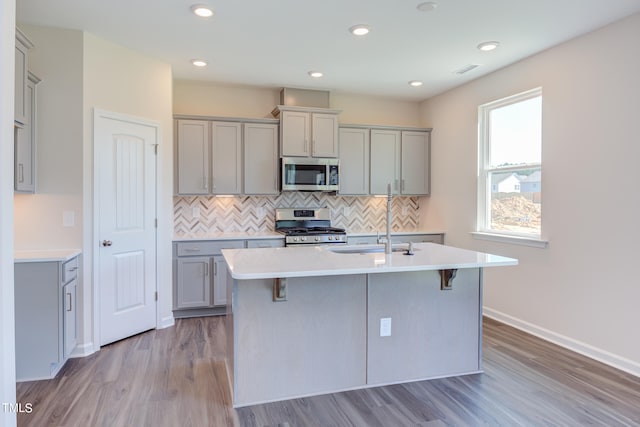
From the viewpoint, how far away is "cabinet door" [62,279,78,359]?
3.00m

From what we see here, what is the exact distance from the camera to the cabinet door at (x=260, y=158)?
4.77 meters

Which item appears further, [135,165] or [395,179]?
[395,179]

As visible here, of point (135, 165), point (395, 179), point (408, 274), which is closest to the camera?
point (408, 274)

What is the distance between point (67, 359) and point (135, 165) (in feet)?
5.70

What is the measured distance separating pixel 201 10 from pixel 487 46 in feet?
8.06

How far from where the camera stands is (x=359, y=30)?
10.8ft

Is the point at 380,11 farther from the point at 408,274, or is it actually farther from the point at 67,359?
the point at 67,359

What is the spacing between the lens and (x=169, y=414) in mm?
2379

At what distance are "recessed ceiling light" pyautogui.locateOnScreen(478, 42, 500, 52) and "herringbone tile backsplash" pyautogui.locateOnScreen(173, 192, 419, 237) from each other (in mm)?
2436

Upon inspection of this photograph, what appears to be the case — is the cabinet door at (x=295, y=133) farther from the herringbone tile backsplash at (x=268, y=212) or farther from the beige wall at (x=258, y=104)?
the herringbone tile backsplash at (x=268, y=212)

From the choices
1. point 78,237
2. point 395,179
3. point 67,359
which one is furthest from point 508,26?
point 67,359

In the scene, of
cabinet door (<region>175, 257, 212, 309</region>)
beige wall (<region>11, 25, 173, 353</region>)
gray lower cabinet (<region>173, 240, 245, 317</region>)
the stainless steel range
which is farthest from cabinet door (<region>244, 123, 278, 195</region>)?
beige wall (<region>11, 25, 173, 353</region>)

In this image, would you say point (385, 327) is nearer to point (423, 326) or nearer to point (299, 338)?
point (423, 326)

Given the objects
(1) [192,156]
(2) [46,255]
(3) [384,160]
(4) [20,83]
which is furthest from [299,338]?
(3) [384,160]
